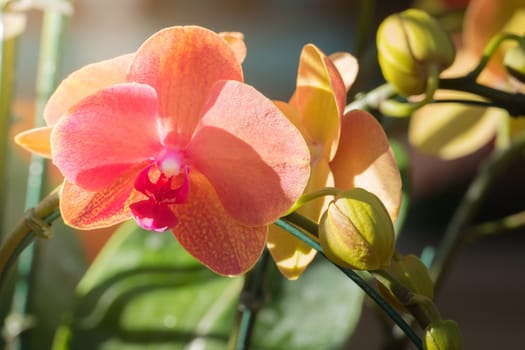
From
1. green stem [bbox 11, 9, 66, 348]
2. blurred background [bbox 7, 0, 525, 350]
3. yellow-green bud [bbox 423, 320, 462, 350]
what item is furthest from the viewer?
blurred background [bbox 7, 0, 525, 350]

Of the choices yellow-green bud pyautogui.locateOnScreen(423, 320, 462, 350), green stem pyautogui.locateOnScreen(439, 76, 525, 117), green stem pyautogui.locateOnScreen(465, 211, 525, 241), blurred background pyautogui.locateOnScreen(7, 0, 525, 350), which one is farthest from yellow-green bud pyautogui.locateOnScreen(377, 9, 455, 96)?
blurred background pyautogui.locateOnScreen(7, 0, 525, 350)

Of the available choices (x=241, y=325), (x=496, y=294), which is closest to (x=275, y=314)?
(x=241, y=325)

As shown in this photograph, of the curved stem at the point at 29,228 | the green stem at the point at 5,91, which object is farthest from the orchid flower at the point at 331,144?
the green stem at the point at 5,91

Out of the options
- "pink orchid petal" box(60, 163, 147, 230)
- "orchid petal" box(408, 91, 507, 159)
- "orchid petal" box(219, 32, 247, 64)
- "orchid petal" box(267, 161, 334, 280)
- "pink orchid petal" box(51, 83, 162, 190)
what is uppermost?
"orchid petal" box(219, 32, 247, 64)

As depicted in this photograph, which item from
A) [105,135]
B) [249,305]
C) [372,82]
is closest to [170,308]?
[249,305]

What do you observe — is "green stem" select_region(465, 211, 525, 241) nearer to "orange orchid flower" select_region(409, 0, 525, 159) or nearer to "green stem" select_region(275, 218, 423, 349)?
"orange orchid flower" select_region(409, 0, 525, 159)

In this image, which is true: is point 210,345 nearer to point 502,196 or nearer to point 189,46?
point 189,46
